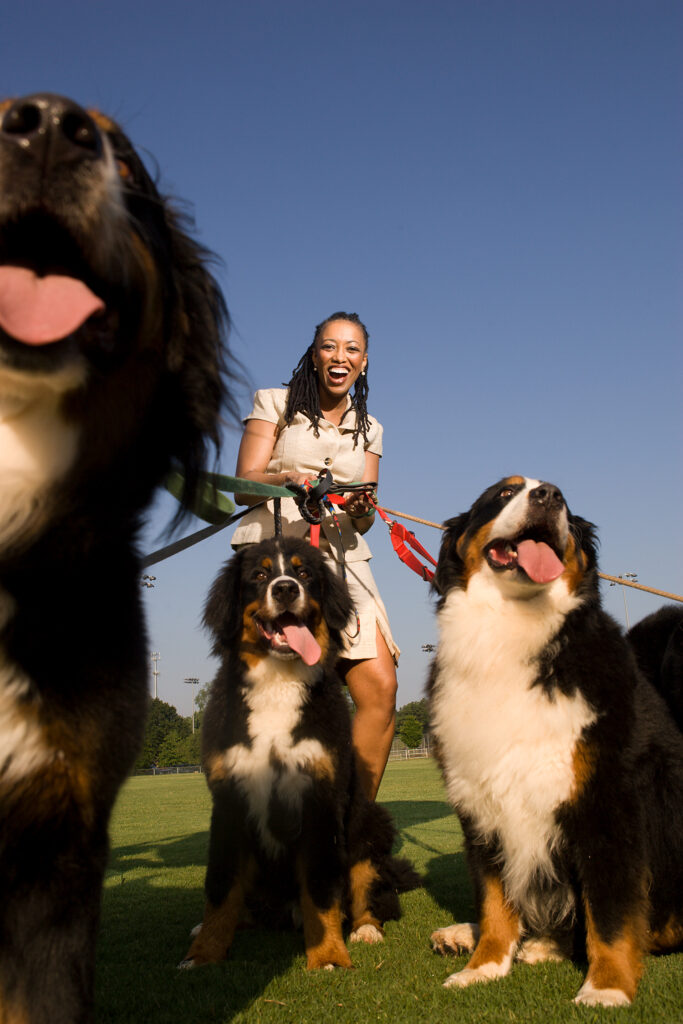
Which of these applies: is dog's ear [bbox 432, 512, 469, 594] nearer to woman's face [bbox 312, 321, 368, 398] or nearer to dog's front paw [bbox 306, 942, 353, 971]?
woman's face [bbox 312, 321, 368, 398]

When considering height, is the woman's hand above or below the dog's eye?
below

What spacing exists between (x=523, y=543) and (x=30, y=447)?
2.52 m

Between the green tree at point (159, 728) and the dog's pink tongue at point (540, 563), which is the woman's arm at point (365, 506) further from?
the green tree at point (159, 728)

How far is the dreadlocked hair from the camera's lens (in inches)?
192

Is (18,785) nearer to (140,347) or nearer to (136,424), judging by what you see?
(136,424)

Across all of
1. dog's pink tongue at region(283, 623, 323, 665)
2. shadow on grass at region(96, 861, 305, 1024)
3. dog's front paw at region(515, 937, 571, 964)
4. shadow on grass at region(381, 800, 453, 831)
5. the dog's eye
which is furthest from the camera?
shadow on grass at region(381, 800, 453, 831)

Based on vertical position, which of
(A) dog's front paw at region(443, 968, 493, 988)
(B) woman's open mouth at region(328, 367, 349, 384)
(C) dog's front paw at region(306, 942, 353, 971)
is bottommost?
(C) dog's front paw at region(306, 942, 353, 971)

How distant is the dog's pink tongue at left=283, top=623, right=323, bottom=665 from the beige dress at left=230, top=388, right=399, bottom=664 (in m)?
0.35

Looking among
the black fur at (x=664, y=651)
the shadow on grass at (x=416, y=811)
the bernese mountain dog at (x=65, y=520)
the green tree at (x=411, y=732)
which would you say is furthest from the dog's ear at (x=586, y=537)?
the green tree at (x=411, y=732)

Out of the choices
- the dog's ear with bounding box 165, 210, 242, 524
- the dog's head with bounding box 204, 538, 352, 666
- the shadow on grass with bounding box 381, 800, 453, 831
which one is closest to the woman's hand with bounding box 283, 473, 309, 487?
the dog's head with bounding box 204, 538, 352, 666

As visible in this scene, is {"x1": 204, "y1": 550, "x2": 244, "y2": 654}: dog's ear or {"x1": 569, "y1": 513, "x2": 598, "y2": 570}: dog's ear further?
{"x1": 204, "y1": 550, "x2": 244, "y2": 654}: dog's ear

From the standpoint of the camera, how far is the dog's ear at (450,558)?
401 centimetres

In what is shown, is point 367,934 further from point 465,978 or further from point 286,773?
point 465,978

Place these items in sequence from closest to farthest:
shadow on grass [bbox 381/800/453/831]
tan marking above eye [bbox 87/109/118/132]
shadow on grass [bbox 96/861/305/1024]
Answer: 1. tan marking above eye [bbox 87/109/118/132]
2. shadow on grass [bbox 96/861/305/1024]
3. shadow on grass [bbox 381/800/453/831]
